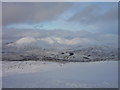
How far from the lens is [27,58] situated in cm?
1223

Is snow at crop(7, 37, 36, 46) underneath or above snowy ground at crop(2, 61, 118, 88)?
above

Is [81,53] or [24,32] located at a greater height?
[24,32]

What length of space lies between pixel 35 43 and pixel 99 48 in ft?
7.79

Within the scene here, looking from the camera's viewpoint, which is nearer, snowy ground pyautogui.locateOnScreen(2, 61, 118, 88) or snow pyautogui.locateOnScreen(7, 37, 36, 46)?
snowy ground pyautogui.locateOnScreen(2, 61, 118, 88)

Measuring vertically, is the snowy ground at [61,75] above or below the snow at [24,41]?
below

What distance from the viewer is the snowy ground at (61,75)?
11.9 meters

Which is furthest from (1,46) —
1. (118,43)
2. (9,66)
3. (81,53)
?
(118,43)

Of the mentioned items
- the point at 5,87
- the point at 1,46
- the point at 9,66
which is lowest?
the point at 5,87

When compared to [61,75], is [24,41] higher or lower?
higher

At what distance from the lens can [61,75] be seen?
11953mm

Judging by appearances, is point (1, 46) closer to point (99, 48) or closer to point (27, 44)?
point (27, 44)

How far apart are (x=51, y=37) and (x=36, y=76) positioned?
1.55 m

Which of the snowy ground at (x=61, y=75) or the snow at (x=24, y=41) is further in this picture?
the snow at (x=24, y=41)

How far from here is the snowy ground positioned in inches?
470
